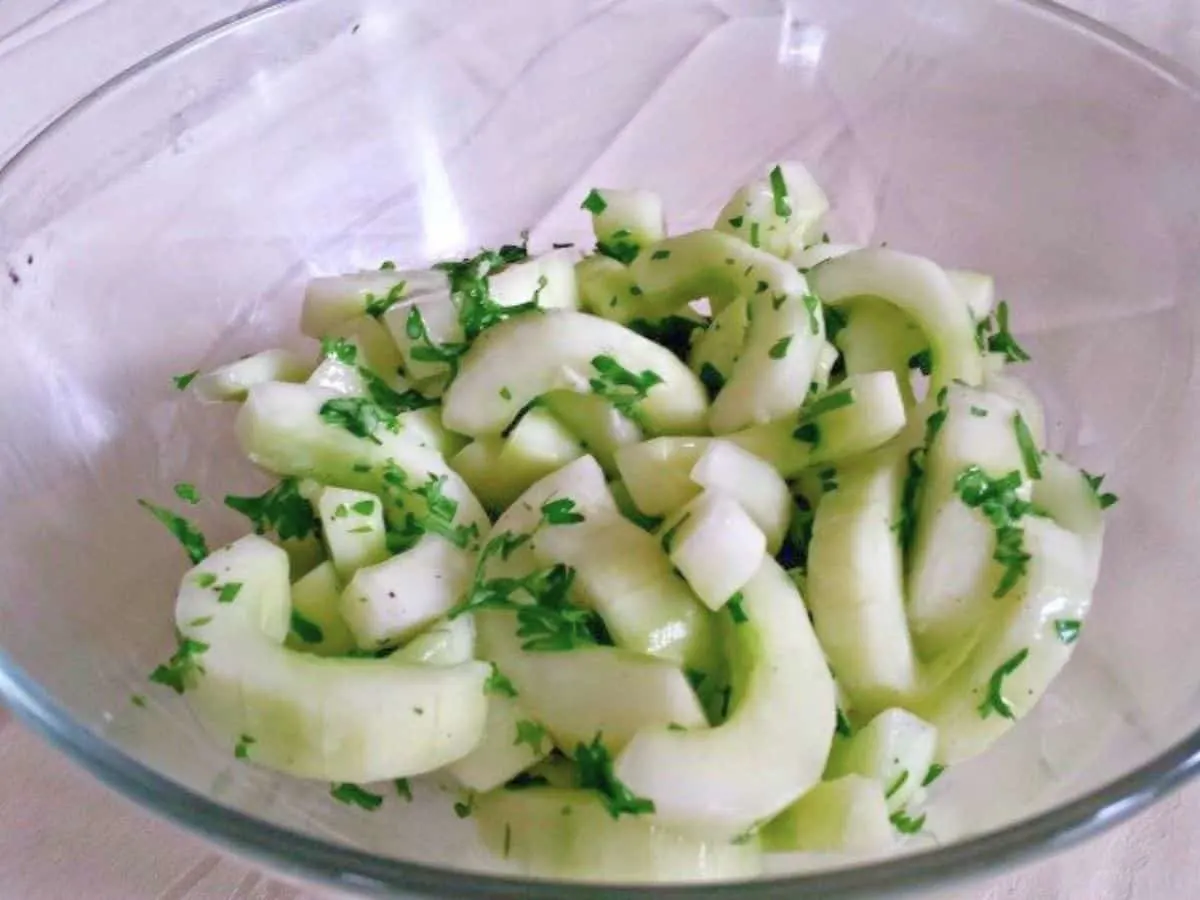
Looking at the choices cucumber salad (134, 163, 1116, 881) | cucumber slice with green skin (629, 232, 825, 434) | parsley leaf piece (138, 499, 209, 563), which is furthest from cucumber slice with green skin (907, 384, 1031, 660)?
parsley leaf piece (138, 499, 209, 563)

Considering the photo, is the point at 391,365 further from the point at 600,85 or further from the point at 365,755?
the point at 600,85

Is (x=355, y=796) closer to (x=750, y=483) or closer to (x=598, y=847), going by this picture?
(x=598, y=847)

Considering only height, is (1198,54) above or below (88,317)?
below

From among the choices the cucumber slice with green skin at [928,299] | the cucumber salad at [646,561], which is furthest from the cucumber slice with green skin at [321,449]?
the cucumber slice with green skin at [928,299]

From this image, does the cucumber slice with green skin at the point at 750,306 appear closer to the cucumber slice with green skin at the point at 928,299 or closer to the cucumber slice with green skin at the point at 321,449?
the cucumber slice with green skin at the point at 928,299

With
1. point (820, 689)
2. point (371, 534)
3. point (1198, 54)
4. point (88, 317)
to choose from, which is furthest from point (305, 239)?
point (1198, 54)

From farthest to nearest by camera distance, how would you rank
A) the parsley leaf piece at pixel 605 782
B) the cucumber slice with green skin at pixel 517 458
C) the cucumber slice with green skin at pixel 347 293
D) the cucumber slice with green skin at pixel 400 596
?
the cucumber slice with green skin at pixel 347 293
the cucumber slice with green skin at pixel 517 458
the cucumber slice with green skin at pixel 400 596
the parsley leaf piece at pixel 605 782
